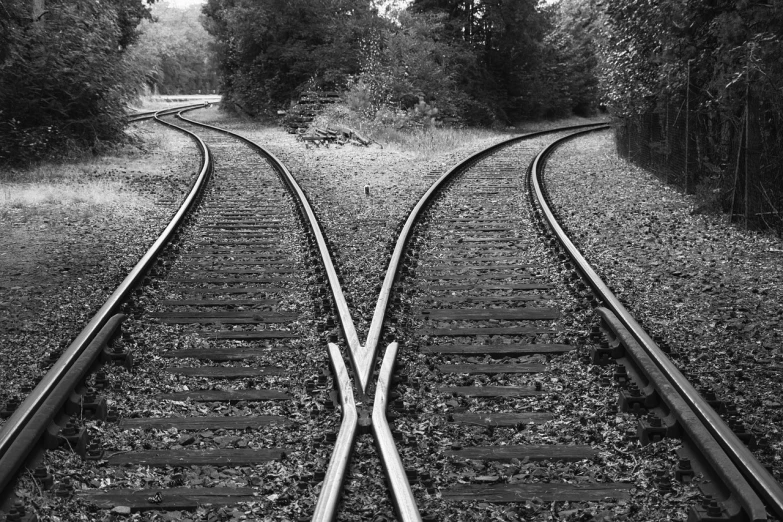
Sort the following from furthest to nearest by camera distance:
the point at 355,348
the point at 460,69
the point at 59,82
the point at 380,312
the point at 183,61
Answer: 1. the point at 183,61
2. the point at 460,69
3. the point at 59,82
4. the point at 380,312
5. the point at 355,348

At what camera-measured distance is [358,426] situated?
4.04m

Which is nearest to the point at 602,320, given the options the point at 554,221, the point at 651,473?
the point at 651,473

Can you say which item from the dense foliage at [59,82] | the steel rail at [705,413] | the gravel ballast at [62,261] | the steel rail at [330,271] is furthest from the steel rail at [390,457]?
the dense foliage at [59,82]

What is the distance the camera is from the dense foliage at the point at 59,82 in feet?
53.3

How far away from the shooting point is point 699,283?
7.32m

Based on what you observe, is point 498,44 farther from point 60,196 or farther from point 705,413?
point 705,413

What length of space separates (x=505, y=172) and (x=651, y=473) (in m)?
12.2

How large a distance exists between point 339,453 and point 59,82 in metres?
16.1

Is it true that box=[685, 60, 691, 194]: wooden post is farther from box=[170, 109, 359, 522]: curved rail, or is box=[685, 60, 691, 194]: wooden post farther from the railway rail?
box=[170, 109, 359, 522]: curved rail

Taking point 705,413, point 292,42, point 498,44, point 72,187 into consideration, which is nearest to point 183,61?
point 292,42

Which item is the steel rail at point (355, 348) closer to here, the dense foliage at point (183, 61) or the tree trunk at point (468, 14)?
the tree trunk at point (468, 14)

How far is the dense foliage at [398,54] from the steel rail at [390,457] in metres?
22.6

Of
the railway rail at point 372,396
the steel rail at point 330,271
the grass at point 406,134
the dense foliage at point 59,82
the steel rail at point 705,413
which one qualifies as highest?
the dense foliage at point 59,82

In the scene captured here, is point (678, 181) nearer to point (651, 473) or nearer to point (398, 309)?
point (398, 309)
